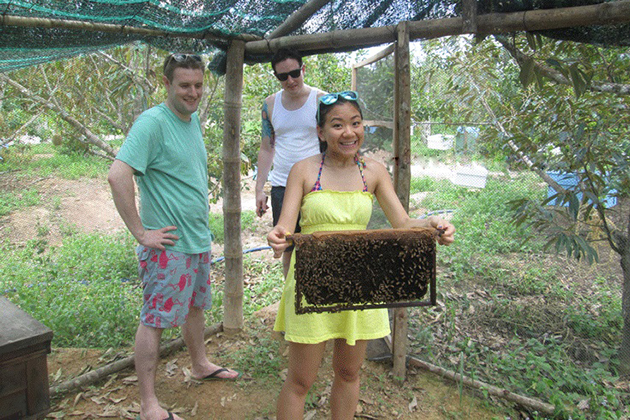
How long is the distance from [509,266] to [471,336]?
194 centimetres

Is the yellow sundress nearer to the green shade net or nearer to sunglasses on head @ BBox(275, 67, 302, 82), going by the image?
sunglasses on head @ BBox(275, 67, 302, 82)

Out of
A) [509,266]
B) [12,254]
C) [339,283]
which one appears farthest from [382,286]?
[12,254]

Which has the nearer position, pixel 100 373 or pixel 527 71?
pixel 527 71

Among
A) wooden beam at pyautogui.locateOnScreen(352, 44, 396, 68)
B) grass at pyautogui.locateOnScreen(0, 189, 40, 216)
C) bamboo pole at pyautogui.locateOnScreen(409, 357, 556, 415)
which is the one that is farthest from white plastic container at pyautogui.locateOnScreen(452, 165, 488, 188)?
grass at pyautogui.locateOnScreen(0, 189, 40, 216)

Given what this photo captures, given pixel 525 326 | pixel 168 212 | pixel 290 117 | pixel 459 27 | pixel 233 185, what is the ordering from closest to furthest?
pixel 168 212 → pixel 459 27 → pixel 290 117 → pixel 233 185 → pixel 525 326

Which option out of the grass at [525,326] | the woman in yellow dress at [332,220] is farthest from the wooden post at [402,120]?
the grass at [525,326]

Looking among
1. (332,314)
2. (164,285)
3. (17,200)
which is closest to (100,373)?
(164,285)

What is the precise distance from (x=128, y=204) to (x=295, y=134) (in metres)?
1.37

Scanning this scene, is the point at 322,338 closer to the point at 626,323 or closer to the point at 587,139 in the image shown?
the point at 626,323

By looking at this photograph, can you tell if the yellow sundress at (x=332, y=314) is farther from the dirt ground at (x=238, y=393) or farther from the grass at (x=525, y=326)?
the grass at (x=525, y=326)

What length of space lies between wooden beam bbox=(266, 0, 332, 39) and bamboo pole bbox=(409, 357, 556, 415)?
2794 millimetres

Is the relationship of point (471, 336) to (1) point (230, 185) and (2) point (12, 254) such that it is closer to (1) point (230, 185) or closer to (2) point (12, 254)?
(1) point (230, 185)

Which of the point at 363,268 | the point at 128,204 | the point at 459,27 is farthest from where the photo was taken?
the point at 459,27

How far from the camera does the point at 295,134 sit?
3.56 metres
